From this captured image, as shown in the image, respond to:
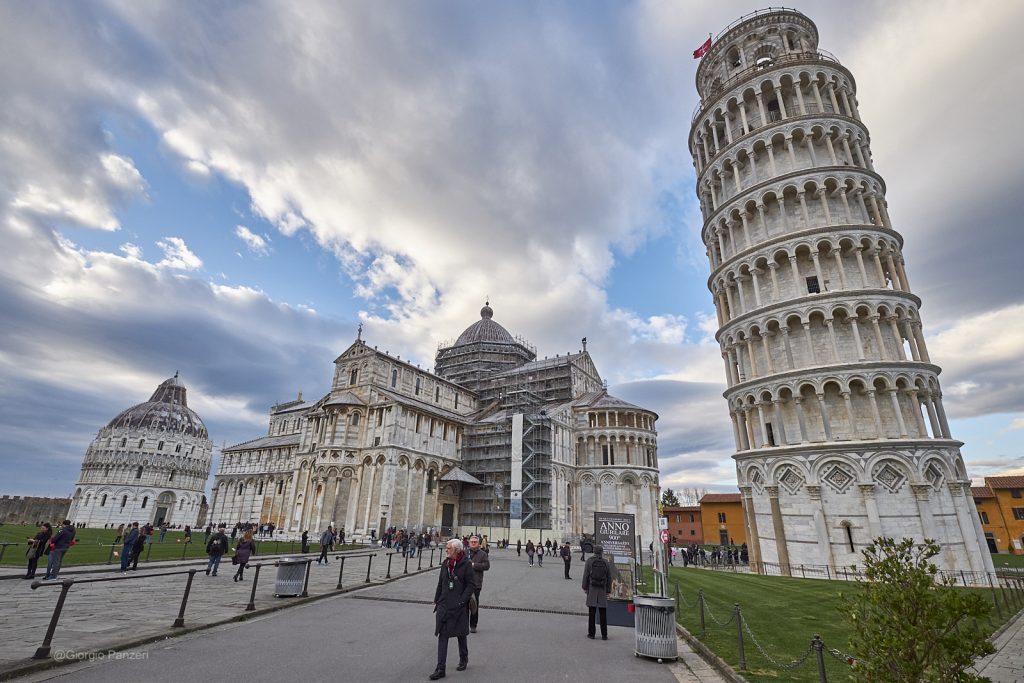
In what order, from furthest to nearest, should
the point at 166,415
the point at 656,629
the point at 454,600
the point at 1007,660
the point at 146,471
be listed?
1. the point at 166,415
2. the point at 146,471
3. the point at 1007,660
4. the point at 656,629
5. the point at 454,600

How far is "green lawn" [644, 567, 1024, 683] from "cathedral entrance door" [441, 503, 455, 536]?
28099 mm

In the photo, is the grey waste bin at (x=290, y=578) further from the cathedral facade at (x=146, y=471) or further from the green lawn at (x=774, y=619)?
the cathedral facade at (x=146, y=471)

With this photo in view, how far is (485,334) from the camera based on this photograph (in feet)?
217

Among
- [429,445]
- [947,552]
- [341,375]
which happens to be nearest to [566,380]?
[429,445]

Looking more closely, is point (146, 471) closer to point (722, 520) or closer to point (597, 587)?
point (722, 520)

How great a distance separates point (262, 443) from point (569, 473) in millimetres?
41769

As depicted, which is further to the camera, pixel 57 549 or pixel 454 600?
pixel 57 549

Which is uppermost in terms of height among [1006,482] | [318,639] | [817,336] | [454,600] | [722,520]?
[817,336]

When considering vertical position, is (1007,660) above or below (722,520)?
below

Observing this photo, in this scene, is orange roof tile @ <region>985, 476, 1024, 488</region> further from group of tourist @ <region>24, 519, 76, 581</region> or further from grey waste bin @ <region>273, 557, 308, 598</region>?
group of tourist @ <region>24, 519, 76, 581</region>

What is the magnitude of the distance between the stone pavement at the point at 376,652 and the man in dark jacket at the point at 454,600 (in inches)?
21.6

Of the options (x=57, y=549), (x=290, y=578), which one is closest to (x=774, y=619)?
(x=290, y=578)

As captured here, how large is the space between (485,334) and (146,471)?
204 feet

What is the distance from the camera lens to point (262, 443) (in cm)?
6153
